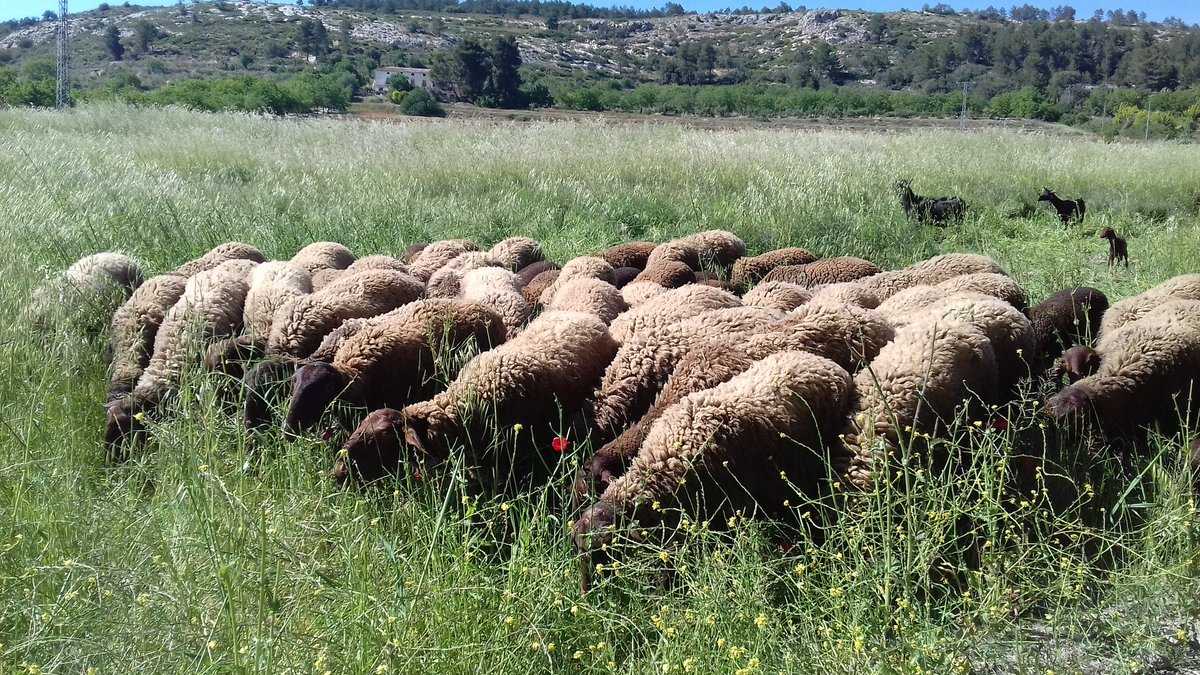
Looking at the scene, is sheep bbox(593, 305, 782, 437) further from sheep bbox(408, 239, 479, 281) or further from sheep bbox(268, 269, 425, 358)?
sheep bbox(408, 239, 479, 281)

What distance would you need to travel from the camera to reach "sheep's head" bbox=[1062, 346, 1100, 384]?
419 centimetres

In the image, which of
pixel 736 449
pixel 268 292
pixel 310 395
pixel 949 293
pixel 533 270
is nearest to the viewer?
pixel 736 449

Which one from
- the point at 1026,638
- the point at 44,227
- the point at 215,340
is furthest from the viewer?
the point at 44,227

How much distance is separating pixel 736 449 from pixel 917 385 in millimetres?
810

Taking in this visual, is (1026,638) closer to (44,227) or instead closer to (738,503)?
(738,503)

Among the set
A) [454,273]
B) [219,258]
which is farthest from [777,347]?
[219,258]

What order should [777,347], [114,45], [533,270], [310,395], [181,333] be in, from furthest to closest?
[114,45] → [533,270] → [181,333] → [310,395] → [777,347]

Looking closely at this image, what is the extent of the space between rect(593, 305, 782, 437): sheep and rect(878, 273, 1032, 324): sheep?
793mm


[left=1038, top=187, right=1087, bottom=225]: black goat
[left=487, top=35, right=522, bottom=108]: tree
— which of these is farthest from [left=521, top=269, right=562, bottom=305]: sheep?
[left=487, top=35, right=522, bottom=108]: tree

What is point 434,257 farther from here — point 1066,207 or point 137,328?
point 1066,207

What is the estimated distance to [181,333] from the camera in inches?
184

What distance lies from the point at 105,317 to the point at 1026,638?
18.6 ft

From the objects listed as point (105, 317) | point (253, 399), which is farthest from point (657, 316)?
point (105, 317)

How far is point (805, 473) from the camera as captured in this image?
11.2ft
